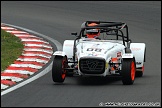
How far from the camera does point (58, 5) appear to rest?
31.9 m

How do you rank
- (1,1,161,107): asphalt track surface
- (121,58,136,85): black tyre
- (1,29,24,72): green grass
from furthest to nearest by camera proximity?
(1,29,24,72): green grass
(121,58,136,85): black tyre
(1,1,161,107): asphalt track surface

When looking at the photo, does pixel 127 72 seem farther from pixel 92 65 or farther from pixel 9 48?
pixel 9 48

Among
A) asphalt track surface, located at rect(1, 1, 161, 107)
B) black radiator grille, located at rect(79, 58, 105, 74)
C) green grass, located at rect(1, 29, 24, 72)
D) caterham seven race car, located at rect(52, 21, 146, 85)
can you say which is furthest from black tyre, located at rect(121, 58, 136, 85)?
Answer: green grass, located at rect(1, 29, 24, 72)

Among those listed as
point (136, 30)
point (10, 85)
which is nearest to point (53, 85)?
point (10, 85)

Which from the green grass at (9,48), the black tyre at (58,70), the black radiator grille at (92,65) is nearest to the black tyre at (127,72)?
the black radiator grille at (92,65)

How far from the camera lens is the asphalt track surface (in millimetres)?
14695

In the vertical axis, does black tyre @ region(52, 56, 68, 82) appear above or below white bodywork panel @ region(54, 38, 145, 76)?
below

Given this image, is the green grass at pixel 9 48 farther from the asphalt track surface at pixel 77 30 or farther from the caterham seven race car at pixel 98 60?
the caterham seven race car at pixel 98 60

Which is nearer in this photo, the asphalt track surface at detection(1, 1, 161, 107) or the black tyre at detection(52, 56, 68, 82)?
the asphalt track surface at detection(1, 1, 161, 107)

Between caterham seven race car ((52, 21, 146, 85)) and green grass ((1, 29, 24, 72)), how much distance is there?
6.04ft

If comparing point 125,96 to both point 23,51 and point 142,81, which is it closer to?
point 142,81

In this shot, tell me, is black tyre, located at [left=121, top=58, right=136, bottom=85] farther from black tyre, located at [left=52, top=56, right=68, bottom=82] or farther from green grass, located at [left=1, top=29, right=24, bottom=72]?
green grass, located at [left=1, top=29, right=24, bottom=72]

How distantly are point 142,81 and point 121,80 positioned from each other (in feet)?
1.59

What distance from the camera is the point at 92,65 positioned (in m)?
16.4
